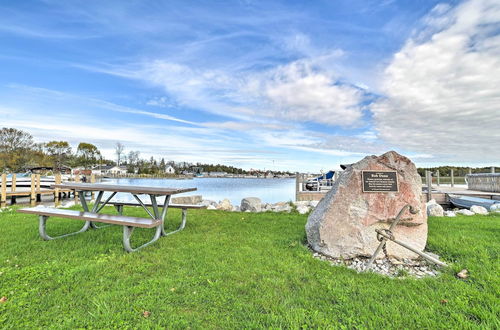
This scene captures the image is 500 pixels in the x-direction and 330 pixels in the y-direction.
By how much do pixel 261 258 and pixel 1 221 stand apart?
7204mm

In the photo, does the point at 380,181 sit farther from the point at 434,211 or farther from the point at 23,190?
the point at 23,190

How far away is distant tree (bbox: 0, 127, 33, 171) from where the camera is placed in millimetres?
33500

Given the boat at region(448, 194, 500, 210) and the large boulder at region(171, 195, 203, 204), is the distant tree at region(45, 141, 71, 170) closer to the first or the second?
the large boulder at region(171, 195, 203, 204)

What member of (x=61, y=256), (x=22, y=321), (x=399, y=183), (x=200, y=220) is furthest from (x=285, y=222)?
(x=22, y=321)

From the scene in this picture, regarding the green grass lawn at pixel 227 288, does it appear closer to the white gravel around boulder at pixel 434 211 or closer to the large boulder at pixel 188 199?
the white gravel around boulder at pixel 434 211

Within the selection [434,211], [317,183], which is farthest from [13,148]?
[434,211]

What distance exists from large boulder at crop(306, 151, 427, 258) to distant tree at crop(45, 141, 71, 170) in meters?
57.2

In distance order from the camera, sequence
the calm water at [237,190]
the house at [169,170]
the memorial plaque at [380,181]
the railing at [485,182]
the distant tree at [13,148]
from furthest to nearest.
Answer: the house at [169,170] < the distant tree at [13,148] < the calm water at [237,190] < the railing at [485,182] < the memorial plaque at [380,181]

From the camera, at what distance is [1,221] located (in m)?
6.73

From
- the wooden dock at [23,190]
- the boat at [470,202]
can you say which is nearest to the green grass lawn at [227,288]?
the boat at [470,202]

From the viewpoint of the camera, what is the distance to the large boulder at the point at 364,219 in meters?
4.10

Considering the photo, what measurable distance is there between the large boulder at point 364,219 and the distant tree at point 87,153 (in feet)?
214

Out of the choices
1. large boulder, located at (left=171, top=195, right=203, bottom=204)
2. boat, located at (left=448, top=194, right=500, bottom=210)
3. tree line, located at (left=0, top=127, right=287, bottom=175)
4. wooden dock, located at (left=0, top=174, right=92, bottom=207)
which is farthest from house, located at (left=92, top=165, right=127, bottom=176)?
boat, located at (left=448, top=194, right=500, bottom=210)

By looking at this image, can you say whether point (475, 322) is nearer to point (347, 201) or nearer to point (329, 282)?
point (329, 282)
